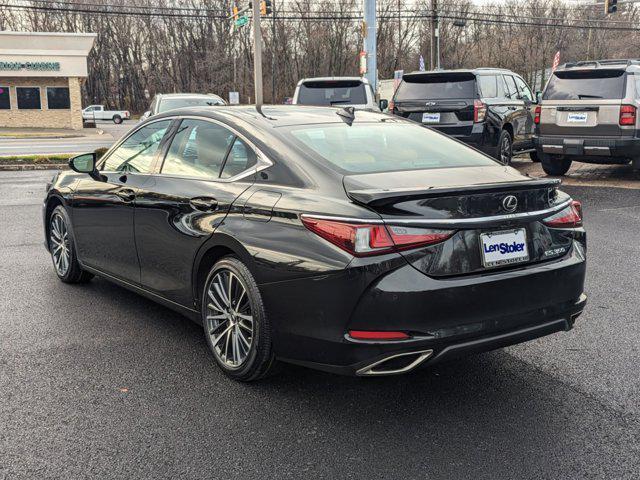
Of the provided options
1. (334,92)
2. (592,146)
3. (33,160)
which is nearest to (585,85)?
(592,146)

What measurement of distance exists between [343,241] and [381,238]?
183mm

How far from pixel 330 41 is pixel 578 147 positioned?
67.6m

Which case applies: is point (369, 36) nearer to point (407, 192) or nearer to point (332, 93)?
point (332, 93)

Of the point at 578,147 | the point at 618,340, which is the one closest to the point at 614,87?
the point at 578,147

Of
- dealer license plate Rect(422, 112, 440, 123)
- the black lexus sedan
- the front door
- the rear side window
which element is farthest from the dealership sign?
the black lexus sedan

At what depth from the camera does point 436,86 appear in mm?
13102

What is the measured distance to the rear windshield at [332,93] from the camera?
48.6 feet

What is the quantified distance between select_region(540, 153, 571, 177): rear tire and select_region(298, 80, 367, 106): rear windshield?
4.04 metres

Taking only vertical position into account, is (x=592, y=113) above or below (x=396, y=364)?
above

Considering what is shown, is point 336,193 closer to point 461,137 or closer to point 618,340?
point 618,340

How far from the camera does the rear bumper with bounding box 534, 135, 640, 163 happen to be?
1166 cm

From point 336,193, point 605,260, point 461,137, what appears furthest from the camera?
point 461,137

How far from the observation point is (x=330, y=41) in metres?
76.2

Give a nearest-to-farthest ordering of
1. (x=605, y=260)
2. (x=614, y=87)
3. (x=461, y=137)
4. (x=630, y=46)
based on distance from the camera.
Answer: (x=605, y=260) < (x=614, y=87) < (x=461, y=137) < (x=630, y=46)
